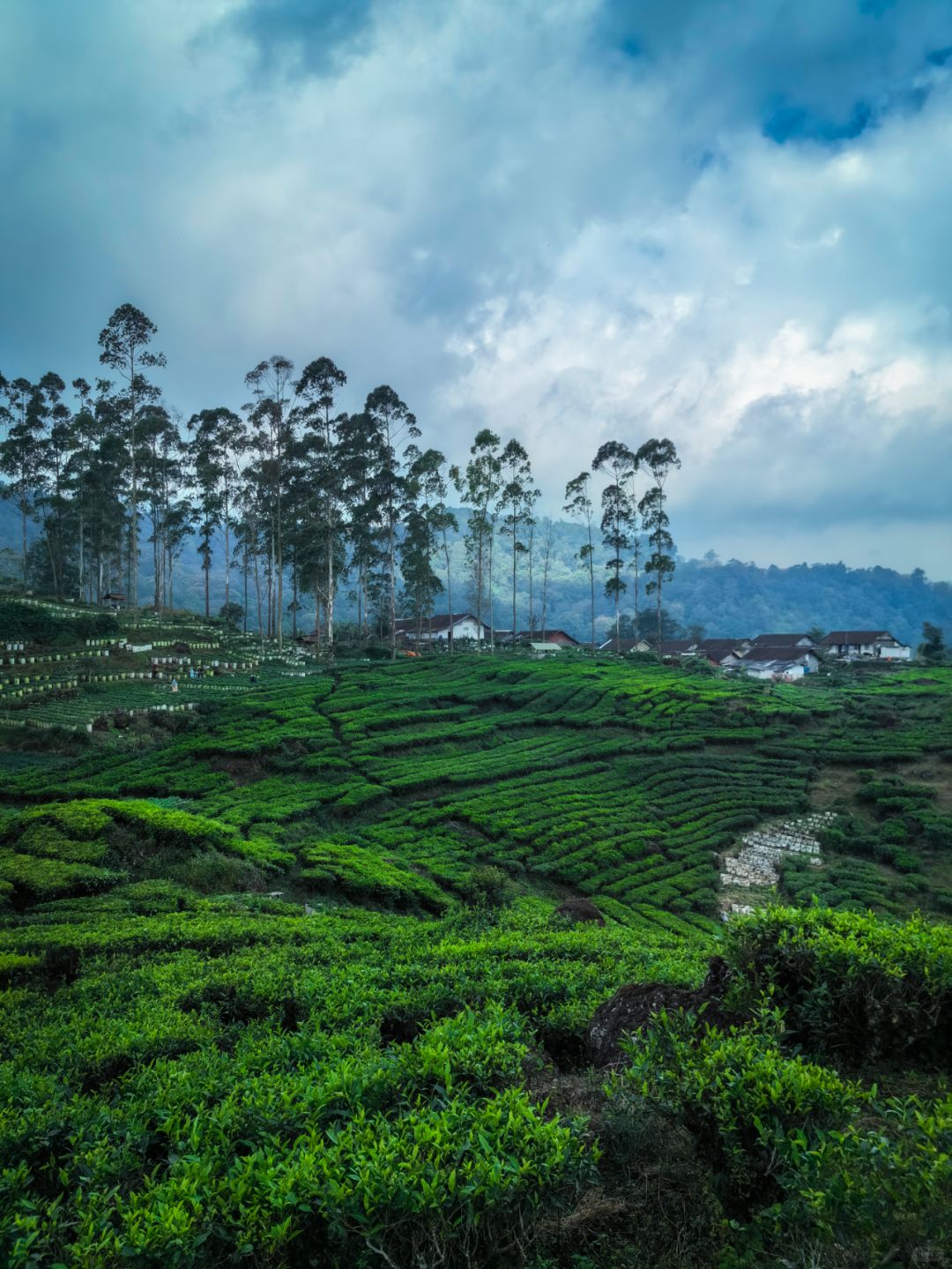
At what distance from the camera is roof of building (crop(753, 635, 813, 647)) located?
79.4 m

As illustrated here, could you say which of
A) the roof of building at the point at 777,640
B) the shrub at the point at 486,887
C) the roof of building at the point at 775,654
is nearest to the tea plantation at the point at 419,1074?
the shrub at the point at 486,887

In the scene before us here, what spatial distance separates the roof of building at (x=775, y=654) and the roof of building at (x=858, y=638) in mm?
11015

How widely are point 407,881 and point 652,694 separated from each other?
80.0ft

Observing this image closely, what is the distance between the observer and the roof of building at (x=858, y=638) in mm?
76125

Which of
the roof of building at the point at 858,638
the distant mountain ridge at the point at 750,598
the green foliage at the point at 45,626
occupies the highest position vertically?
the distant mountain ridge at the point at 750,598

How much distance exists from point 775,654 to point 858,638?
1408 cm

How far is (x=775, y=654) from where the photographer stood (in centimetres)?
7075

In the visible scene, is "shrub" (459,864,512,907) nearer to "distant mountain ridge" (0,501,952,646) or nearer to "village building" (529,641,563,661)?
"village building" (529,641,563,661)

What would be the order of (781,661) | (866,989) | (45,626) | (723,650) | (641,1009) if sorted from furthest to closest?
(723,650) < (781,661) < (45,626) < (641,1009) < (866,989)

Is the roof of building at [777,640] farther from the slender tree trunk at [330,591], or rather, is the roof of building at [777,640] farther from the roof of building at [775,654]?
the slender tree trunk at [330,591]

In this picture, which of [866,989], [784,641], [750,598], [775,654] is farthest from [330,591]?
[750,598]

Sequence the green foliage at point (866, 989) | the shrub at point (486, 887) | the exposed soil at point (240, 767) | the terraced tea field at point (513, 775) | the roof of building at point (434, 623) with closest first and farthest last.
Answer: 1. the green foliage at point (866, 989)
2. the shrub at point (486, 887)
3. the terraced tea field at point (513, 775)
4. the exposed soil at point (240, 767)
5. the roof of building at point (434, 623)

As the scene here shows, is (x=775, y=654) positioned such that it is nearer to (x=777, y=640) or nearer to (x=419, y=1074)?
(x=777, y=640)

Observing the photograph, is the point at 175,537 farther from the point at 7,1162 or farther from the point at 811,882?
the point at 7,1162
